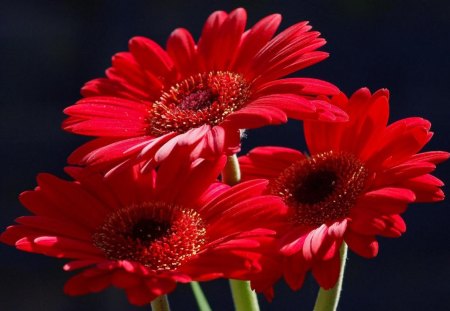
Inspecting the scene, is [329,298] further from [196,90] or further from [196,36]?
[196,36]

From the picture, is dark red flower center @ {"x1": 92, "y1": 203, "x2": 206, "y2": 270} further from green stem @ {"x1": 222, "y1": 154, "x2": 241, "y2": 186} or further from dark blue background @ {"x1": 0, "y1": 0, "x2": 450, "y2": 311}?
dark blue background @ {"x1": 0, "y1": 0, "x2": 450, "y2": 311}

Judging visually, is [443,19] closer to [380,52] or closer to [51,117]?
[380,52]

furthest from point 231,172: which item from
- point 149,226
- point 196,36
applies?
point 196,36

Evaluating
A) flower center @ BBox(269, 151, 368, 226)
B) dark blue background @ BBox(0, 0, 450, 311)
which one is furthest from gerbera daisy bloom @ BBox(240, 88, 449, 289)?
dark blue background @ BBox(0, 0, 450, 311)

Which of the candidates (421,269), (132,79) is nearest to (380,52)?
(421,269)

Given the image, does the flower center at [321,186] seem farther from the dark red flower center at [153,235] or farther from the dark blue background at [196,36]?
the dark blue background at [196,36]

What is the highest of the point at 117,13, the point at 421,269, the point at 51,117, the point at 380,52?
the point at 117,13
